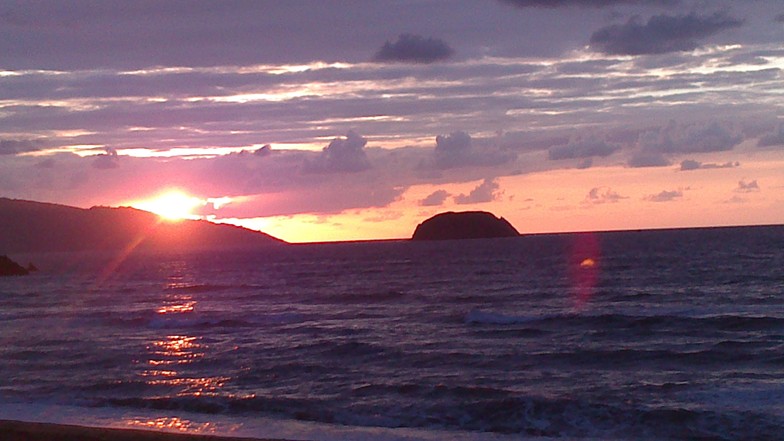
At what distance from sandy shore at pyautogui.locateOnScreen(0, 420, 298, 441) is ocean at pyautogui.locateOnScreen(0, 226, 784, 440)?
4.72 feet

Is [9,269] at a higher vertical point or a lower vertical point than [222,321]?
higher

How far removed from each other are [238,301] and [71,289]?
27.8 m

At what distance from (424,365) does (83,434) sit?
12.6m

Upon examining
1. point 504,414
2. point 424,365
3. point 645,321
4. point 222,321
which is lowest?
point 645,321

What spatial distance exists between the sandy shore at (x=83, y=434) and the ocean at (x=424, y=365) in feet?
4.72

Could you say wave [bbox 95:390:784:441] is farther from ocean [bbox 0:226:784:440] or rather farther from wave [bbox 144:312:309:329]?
wave [bbox 144:312:309:329]

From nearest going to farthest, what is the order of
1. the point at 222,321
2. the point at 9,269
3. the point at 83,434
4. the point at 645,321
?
the point at 83,434, the point at 645,321, the point at 222,321, the point at 9,269

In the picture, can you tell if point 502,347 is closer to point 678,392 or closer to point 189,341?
point 678,392

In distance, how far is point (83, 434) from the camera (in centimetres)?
1375

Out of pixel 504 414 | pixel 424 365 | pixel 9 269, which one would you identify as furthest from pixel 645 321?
pixel 9 269

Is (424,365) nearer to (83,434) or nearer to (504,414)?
(504,414)

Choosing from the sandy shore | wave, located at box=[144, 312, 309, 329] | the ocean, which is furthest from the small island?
the sandy shore

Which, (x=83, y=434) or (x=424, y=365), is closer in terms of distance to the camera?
(x=83, y=434)

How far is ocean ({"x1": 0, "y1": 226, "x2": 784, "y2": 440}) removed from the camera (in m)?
17.6
